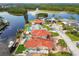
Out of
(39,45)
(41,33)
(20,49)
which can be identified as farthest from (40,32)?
(20,49)

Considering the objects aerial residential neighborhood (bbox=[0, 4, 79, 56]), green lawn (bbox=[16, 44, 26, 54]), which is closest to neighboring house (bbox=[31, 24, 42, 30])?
aerial residential neighborhood (bbox=[0, 4, 79, 56])

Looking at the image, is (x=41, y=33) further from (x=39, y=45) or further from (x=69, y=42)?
(x=69, y=42)

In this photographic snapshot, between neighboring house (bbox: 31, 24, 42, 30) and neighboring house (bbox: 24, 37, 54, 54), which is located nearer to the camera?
neighboring house (bbox: 24, 37, 54, 54)

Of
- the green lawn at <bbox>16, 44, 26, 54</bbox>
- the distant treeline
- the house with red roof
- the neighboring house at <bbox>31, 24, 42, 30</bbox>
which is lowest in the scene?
the green lawn at <bbox>16, 44, 26, 54</bbox>

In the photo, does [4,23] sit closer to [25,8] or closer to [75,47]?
[25,8]

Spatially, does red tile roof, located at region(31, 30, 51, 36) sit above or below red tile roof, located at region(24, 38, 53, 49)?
above

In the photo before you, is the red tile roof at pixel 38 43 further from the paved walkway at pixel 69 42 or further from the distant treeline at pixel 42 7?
the distant treeline at pixel 42 7

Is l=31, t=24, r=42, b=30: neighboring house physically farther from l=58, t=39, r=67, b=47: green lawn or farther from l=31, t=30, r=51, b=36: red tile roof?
l=58, t=39, r=67, b=47: green lawn

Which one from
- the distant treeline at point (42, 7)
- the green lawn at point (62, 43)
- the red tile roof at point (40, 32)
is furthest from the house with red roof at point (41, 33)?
the distant treeline at point (42, 7)
